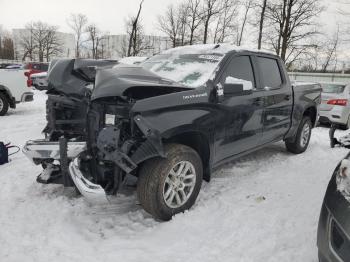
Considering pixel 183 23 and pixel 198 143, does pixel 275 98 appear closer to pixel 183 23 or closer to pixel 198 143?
pixel 198 143

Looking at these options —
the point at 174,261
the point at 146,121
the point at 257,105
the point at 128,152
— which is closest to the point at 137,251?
the point at 174,261

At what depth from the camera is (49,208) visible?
3730 millimetres

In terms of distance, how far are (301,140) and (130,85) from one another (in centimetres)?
426

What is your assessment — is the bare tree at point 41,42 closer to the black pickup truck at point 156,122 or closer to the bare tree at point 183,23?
the bare tree at point 183,23

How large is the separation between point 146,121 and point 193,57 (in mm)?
1709

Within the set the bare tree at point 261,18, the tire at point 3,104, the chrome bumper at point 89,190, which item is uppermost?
the bare tree at point 261,18

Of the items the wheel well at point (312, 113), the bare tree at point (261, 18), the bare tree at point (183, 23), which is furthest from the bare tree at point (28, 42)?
the wheel well at point (312, 113)

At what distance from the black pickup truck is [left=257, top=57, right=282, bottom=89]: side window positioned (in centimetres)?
7

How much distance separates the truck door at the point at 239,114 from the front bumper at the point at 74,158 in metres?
1.54

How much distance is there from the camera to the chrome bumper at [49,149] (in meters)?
3.41

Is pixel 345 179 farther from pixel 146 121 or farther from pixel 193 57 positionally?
pixel 193 57

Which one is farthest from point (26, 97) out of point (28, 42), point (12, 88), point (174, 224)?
point (28, 42)

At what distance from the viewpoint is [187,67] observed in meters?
4.33

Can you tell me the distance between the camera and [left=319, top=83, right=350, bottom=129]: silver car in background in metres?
9.44
